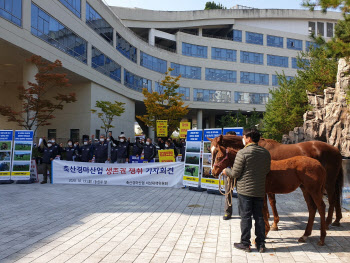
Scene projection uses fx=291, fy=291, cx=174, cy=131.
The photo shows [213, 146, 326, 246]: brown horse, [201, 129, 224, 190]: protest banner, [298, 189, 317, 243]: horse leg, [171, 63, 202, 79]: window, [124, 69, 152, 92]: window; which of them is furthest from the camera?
[171, 63, 202, 79]: window

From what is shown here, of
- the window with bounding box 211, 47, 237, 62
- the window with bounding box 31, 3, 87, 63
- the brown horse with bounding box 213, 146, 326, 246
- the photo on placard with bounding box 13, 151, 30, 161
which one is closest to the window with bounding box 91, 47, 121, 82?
the window with bounding box 31, 3, 87, 63

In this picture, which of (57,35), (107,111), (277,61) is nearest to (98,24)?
(57,35)

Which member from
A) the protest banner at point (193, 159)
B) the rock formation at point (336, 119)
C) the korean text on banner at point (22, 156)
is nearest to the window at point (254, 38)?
the rock formation at point (336, 119)

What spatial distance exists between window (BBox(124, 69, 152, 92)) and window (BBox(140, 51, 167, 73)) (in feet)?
7.02

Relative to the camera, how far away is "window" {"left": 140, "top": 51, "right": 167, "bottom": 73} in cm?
4053

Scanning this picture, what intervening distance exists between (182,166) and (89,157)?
19.0 feet

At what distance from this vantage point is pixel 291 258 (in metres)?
4.71

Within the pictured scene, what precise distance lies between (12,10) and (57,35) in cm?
483

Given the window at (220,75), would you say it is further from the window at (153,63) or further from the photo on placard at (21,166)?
the photo on placard at (21,166)

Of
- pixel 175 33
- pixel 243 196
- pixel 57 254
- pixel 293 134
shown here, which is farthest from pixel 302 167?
pixel 175 33

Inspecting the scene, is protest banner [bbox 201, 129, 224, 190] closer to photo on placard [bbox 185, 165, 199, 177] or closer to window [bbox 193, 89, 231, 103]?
photo on placard [bbox 185, 165, 199, 177]

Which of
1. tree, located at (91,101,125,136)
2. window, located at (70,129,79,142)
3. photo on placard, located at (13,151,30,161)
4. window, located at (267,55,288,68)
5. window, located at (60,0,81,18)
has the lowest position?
photo on placard, located at (13,151,30,161)

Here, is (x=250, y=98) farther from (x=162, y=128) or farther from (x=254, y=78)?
(x=162, y=128)

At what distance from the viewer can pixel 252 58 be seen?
4953cm
